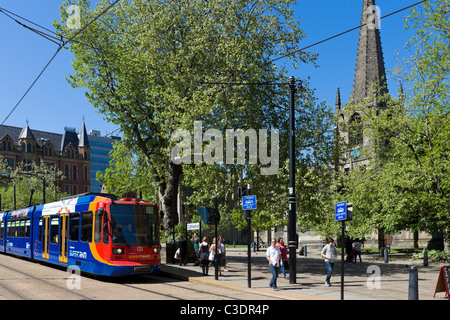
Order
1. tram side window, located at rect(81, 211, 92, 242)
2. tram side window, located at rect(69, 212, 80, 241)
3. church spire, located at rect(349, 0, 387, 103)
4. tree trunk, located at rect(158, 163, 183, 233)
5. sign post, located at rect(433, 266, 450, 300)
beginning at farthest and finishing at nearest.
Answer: church spire, located at rect(349, 0, 387, 103) < tree trunk, located at rect(158, 163, 183, 233) < tram side window, located at rect(69, 212, 80, 241) < tram side window, located at rect(81, 211, 92, 242) < sign post, located at rect(433, 266, 450, 300)

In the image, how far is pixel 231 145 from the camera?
22.9 m

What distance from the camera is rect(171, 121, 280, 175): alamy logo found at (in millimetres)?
22812

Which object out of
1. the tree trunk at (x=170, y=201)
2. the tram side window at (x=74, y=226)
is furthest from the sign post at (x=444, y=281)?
the tree trunk at (x=170, y=201)

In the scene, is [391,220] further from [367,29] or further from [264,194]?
[367,29]

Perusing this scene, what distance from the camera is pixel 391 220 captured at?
3173 centimetres

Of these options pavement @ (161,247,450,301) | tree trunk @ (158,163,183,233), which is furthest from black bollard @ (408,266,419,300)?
tree trunk @ (158,163,183,233)

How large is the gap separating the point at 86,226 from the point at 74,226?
1.33 metres

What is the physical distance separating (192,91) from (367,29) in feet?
174

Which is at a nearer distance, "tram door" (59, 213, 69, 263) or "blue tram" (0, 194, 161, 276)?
"blue tram" (0, 194, 161, 276)

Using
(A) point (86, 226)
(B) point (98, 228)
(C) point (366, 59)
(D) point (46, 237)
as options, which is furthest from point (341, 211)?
(C) point (366, 59)

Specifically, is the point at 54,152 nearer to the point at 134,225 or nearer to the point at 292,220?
the point at 134,225

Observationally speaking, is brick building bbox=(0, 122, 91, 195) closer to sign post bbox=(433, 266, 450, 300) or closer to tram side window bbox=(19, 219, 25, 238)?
tram side window bbox=(19, 219, 25, 238)

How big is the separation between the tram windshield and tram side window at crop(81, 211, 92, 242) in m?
1.41
